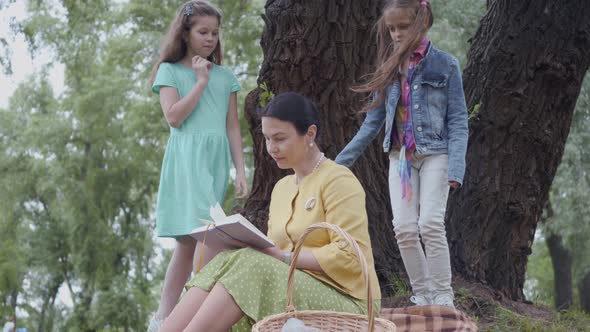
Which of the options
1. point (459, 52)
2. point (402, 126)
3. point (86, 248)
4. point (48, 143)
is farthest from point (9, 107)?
point (402, 126)

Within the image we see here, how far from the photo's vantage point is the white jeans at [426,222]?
391 centimetres

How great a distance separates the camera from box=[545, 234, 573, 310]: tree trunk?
1304 centimetres

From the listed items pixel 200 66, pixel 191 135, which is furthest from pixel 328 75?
pixel 191 135

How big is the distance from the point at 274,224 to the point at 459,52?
28.8ft

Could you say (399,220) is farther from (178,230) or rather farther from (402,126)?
(178,230)

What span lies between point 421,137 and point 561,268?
1036cm

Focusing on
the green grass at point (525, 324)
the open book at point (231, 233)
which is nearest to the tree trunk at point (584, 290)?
the green grass at point (525, 324)

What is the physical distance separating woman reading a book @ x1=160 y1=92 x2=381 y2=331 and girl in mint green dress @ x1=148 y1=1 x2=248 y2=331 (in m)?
0.80

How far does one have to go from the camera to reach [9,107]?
63.2 feet

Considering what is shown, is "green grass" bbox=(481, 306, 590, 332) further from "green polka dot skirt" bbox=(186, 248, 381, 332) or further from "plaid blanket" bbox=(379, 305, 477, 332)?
"green polka dot skirt" bbox=(186, 248, 381, 332)

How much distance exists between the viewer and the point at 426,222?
388 cm

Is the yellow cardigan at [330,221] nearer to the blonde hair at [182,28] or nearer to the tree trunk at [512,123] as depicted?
the blonde hair at [182,28]

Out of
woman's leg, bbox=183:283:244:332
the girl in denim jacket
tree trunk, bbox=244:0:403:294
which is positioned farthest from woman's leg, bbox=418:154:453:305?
woman's leg, bbox=183:283:244:332

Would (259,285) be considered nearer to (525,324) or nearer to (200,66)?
(200,66)
